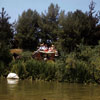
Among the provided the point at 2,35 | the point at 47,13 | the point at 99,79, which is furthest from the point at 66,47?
the point at 47,13

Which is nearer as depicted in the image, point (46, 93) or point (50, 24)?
point (46, 93)

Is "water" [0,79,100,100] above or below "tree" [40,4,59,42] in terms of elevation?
below

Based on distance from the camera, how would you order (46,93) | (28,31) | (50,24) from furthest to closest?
1. (50,24)
2. (28,31)
3. (46,93)

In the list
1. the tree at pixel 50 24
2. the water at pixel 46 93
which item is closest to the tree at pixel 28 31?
the tree at pixel 50 24

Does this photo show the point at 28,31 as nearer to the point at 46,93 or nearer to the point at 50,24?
the point at 50,24

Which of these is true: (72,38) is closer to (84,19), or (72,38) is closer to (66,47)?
(66,47)

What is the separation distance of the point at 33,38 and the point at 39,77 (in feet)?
60.9

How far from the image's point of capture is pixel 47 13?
39406 millimetres

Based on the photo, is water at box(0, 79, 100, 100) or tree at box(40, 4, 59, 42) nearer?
water at box(0, 79, 100, 100)

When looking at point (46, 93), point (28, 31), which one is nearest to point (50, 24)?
point (28, 31)

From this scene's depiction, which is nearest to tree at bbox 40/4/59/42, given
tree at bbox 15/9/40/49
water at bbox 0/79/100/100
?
tree at bbox 15/9/40/49

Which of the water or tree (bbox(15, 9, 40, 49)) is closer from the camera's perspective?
the water

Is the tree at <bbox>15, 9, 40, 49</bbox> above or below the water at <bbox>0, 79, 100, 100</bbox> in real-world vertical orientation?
above

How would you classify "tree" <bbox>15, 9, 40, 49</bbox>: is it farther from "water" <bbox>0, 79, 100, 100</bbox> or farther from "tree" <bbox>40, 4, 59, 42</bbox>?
"water" <bbox>0, 79, 100, 100</bbox>
